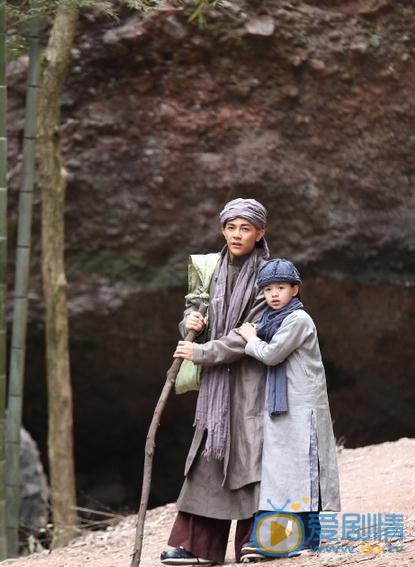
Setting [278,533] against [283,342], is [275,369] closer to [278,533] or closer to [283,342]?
[283,342]

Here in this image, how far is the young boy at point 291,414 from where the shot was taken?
172 inches

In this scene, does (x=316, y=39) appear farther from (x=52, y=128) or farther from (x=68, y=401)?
(x=68, y=401)

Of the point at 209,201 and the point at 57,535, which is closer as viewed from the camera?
the point at 57,535

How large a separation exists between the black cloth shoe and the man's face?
1.33m

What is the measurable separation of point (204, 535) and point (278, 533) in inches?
14.3

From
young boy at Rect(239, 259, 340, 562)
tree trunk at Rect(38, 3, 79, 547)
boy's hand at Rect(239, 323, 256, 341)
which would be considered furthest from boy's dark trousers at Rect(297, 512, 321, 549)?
tree trunk at Rect(38, 3, 79, 547)

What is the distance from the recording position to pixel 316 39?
8.24 metres

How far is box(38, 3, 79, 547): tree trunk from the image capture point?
280 inches

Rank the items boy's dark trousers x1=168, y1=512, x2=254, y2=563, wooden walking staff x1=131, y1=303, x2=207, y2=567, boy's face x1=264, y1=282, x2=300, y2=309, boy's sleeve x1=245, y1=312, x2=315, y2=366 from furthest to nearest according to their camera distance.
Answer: boy's dark trousers x1=168, y1=512, x2=254, y2=563
boy's face x1=264, y1=282, x2=300, y2=309
boy's sleeve x1=245, y1=312, x2=315, y2=366
wooden walking staff x1=131, y1=303, x2=207, y2=567

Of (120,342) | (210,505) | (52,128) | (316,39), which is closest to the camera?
(210,505)

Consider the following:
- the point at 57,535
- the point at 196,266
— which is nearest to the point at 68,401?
the point at 57,535

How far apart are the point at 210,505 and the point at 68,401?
2.84 m

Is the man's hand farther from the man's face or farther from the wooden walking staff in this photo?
the man's face

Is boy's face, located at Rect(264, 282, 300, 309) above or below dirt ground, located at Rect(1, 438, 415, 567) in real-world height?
above
